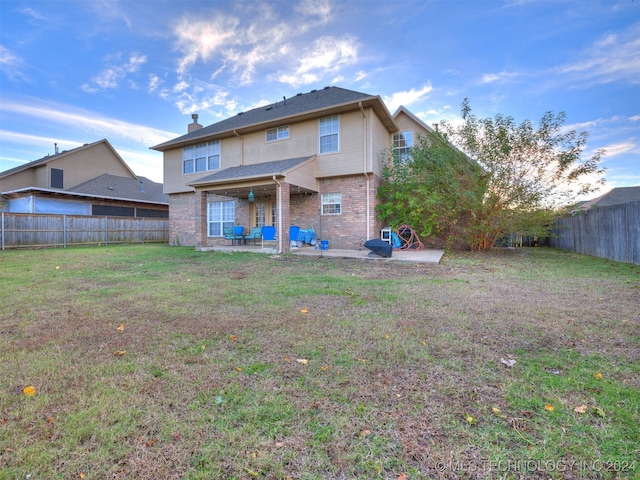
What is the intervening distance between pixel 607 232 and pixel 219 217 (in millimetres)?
15892

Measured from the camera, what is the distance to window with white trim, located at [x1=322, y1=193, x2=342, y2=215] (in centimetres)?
1234

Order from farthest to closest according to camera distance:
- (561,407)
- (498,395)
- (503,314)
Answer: (503,314) → (498,395) → (561,407)

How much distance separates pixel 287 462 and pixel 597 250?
45.1ft

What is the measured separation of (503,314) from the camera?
3.92 metres

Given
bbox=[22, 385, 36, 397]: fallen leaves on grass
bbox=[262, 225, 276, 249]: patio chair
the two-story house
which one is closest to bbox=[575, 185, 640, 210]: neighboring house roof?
the two-story house

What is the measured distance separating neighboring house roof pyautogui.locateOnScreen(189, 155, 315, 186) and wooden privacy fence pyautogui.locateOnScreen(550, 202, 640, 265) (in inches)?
417

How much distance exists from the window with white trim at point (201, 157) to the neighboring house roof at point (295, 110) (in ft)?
1.69

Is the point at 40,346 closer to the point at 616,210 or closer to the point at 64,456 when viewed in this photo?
the point at 64,456

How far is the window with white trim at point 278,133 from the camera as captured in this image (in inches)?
512

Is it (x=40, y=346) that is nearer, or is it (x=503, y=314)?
(x=40, y=346)

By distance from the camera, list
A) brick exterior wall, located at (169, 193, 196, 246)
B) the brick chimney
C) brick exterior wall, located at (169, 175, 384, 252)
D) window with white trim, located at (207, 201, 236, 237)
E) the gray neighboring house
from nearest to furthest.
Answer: brick exterior wall, located at (169, 175, 384, 252) < window with white trim, located at (207, 201, 236, 237) < brick exterior wall, located at (169, 193, 196, 246) < the brick chimney < the gray neighboring house

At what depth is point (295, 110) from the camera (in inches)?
493

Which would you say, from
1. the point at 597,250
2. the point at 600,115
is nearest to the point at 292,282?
the point at 597,250

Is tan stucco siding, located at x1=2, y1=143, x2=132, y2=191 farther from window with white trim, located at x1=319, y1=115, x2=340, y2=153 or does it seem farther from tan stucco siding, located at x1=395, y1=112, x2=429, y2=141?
tan stucco siding, located at x1=395, y1=112, x2=429, y2=141
